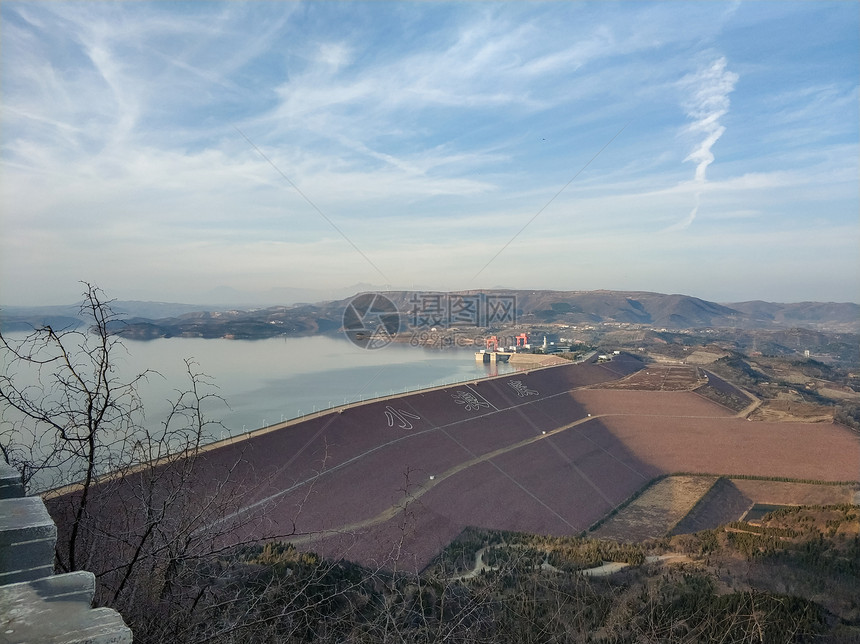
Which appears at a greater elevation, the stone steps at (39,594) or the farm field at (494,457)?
the stone steps at (39,594)

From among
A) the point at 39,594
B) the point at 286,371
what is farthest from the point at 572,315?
the point at 39,594

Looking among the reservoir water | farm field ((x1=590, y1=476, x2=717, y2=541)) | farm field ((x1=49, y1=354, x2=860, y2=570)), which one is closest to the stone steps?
farm field ((x1=49, y1=354, x2=860, y2=570))

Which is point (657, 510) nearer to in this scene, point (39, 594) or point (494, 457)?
Result: point (494, 457)

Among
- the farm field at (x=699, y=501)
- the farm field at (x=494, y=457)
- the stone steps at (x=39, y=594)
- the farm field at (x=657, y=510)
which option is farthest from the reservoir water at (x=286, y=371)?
the stone steps at (x=39, y=594)

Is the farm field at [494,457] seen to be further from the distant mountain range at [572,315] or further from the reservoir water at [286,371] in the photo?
the distant mountain range at [572,315]

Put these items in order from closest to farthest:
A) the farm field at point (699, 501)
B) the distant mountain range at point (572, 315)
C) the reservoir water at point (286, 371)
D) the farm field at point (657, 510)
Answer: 1. the farm field at point (657, 510)
2. the farm field at point (699, 501)
3. the reservoir water at point (286, 371)
4. the distant mountain range at point (572, 315)

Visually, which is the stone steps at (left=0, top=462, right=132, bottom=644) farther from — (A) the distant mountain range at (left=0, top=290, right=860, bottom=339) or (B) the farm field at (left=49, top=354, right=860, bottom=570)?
(A) the distant mountain range at (left=0, top=290, right=860, bottom=339)
